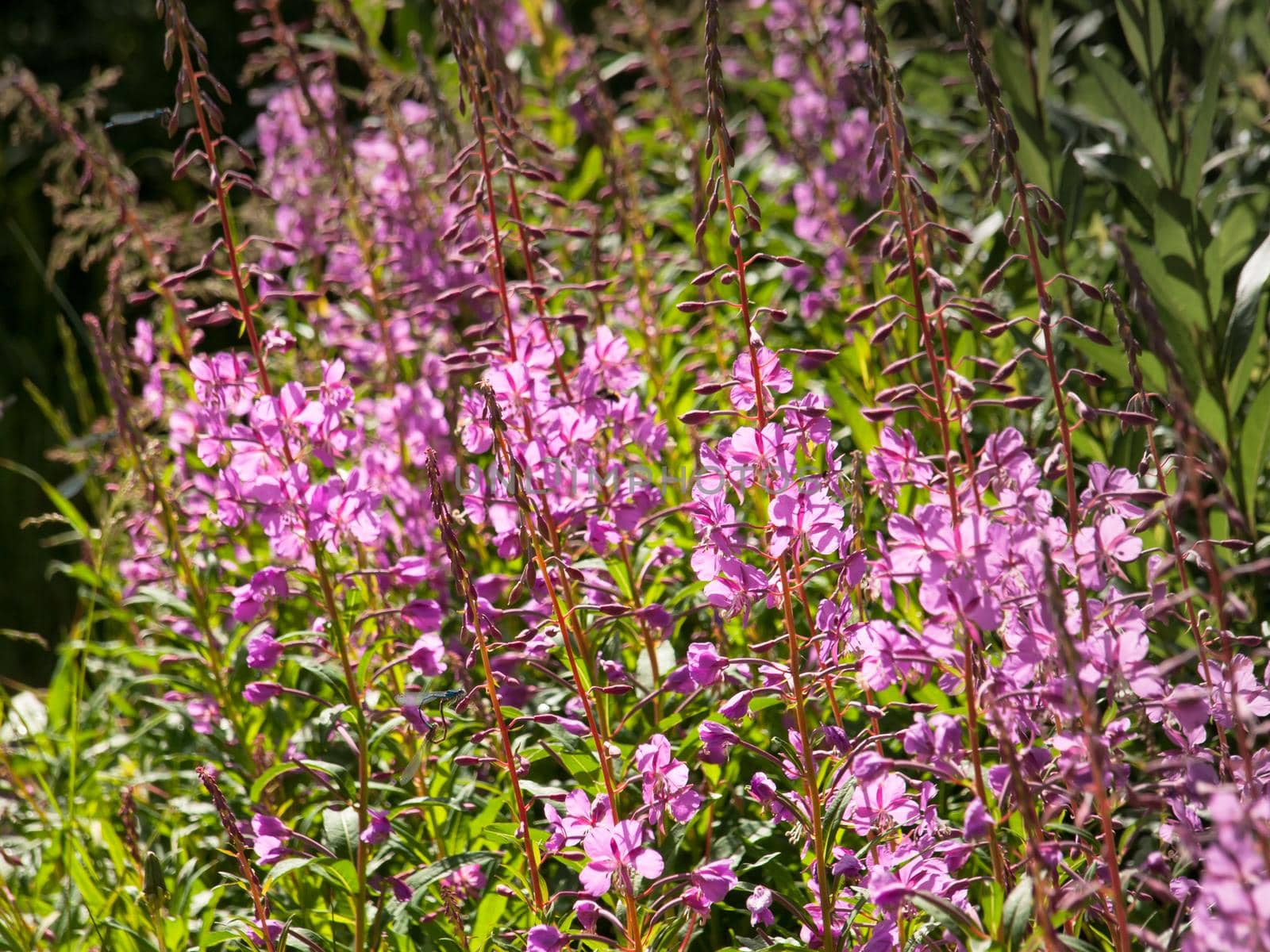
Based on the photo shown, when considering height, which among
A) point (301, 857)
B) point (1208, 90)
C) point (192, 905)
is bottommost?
point (192, 905)

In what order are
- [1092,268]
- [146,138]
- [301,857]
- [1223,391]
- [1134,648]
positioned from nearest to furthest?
[1134,648] → [301,857] → [1223,391] → [1092,268] → [146,138]

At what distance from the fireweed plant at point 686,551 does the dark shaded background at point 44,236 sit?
1921 millimetres

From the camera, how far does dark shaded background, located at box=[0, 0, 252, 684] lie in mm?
5980

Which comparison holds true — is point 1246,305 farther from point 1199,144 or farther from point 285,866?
point 285,866

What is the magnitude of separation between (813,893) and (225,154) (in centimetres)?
461

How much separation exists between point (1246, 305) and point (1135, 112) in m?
0.59

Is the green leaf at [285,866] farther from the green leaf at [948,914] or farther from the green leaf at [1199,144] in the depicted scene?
the green leaf at [1199,144]

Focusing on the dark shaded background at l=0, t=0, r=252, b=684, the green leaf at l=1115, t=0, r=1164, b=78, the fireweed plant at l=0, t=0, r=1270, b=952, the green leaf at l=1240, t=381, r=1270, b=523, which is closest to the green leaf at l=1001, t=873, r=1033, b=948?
the fireweed plant at l=0, t=0, r=1270, b=952

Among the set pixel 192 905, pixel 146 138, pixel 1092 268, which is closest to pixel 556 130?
pixel 1092 268

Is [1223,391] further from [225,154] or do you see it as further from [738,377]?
[225,154]

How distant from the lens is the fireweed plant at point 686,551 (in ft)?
5.02

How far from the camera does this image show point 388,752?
2.61m

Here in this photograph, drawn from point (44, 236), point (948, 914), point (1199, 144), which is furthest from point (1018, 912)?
point (44, 236)

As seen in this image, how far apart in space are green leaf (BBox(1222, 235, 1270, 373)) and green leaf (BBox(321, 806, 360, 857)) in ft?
7.13
